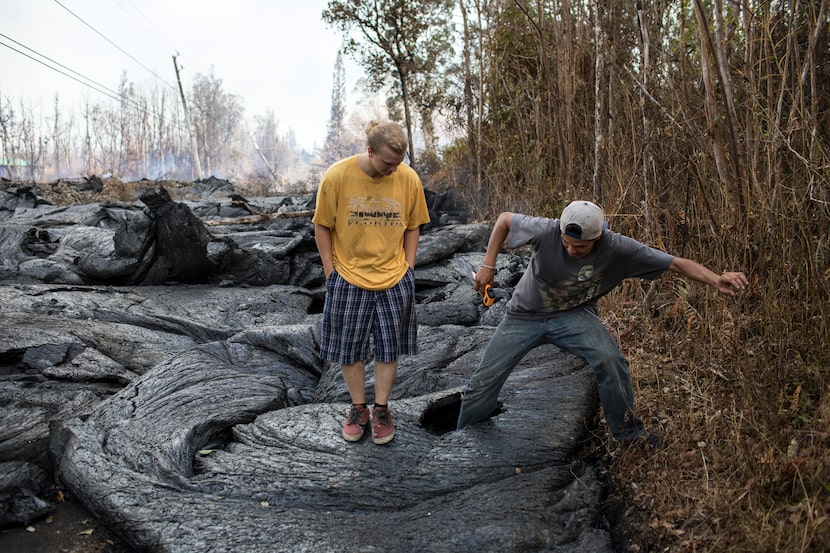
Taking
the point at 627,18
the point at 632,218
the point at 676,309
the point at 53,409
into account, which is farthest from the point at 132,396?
the point at 627,18

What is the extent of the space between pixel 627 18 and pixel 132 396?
511 cm

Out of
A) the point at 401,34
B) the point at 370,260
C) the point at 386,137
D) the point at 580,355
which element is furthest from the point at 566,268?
the point at 401,34

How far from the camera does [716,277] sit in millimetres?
2807

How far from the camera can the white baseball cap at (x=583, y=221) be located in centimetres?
294

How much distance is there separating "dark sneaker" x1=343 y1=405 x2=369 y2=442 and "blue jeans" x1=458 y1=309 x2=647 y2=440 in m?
0.61

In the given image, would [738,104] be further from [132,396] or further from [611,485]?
[132,396]

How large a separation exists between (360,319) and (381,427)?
2.01 feet

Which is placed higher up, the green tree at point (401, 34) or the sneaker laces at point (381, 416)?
the green tree at point (401, 34)

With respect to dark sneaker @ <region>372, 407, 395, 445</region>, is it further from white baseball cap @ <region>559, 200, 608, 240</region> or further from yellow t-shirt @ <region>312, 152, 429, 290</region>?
white baseball cap @ <region>559, 200, 608, 240</region>

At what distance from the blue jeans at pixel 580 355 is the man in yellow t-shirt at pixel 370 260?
440mm

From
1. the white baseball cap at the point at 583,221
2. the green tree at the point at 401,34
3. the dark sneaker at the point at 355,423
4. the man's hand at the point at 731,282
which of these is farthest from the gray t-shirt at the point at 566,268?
the green tree at the point at 401,34

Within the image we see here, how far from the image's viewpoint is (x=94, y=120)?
60.8m

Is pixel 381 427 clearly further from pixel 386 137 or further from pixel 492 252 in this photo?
pixel 386 137

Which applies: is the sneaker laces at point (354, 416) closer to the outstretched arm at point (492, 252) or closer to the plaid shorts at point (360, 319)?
the plaid shorts at point (360, 319)
